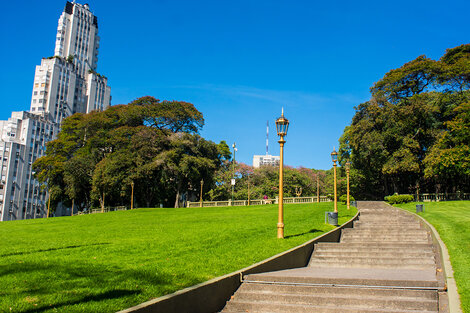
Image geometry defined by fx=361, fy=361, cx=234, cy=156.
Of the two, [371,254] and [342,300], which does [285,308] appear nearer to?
[342,300]

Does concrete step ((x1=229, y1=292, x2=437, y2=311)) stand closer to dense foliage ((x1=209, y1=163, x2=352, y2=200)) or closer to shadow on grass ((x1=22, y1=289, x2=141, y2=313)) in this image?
shadow on grass ((x1=22, y1=289, x2=141, y2=313))

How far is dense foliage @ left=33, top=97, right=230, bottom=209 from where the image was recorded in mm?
48156

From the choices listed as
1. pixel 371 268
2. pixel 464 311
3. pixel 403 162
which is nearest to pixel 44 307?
pixel 464 311

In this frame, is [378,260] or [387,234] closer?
[378,260]

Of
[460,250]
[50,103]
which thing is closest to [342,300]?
[460,250]

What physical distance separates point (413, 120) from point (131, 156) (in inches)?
1437

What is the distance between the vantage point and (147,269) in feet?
26.7

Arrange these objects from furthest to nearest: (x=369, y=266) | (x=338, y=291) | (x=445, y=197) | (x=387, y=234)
Result: (x=445, y=197) → (x=387, y=234) → (x=369, y=266) → (x=338, y=291)

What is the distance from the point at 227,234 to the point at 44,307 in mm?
9409

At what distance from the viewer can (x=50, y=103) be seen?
4673 inches

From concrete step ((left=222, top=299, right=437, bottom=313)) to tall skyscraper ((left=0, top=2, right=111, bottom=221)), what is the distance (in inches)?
3594

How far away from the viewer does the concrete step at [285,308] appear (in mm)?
6954

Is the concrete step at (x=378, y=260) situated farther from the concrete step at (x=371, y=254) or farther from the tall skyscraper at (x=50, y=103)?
the tall skyscraper at (x=50, y=103)

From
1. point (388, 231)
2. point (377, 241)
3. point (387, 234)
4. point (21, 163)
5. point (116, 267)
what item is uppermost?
point (21, 163)
